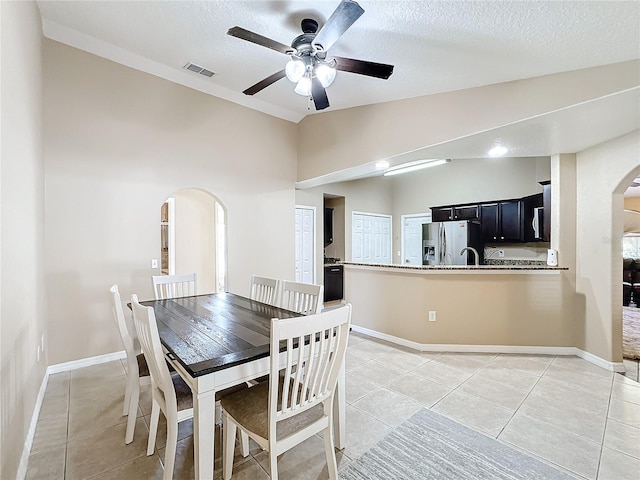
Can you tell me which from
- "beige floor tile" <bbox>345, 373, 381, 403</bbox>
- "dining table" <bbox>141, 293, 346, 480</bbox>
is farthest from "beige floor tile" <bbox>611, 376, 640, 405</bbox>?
"dining table" <bbox>141, 293, 346, 480</bbox>

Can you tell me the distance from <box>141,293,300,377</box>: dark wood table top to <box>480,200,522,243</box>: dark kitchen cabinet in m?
4.82

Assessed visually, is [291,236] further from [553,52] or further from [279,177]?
[553,52]

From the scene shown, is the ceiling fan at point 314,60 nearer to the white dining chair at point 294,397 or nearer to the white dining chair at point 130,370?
the white dining chair at point 294,397

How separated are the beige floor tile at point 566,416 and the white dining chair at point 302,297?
179 centimetres

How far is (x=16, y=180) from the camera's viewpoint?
1.82 metres

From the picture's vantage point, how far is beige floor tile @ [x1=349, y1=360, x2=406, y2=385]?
288cm

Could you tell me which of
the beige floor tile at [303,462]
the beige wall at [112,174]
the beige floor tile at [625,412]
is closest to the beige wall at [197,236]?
the beige wall at [112,174]

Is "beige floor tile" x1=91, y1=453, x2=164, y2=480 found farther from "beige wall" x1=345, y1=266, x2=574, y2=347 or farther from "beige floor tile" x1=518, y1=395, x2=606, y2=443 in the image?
"beige wall" x1=345, y1=266, x2=574, y2=347

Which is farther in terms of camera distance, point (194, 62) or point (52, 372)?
point (194, 62)

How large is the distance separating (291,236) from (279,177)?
1.01 meters

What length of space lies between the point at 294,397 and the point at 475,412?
1.70m

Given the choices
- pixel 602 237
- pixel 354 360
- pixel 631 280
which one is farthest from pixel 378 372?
pixel 631 280

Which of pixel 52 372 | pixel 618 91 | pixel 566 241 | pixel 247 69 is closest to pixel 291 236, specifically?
pixel 247 69

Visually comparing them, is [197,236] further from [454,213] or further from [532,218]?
[532,218]
